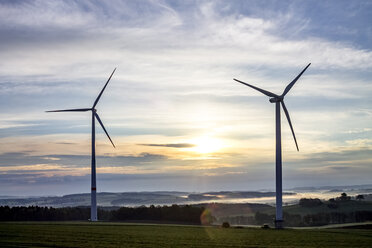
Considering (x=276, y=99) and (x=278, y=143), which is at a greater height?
(x=276, y=99)

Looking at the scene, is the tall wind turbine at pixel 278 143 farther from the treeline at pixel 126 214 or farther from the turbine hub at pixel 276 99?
the treeline at pixel 126 214

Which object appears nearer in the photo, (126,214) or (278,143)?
(278,143)

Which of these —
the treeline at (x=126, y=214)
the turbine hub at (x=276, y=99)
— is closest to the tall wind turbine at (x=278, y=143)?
the turbine hub at (x=276, y=99)

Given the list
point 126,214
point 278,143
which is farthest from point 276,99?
point 126,214

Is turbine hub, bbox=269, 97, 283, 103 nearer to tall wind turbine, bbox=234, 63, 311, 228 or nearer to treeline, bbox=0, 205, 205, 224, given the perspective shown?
tall wind turbine, bbox=234, 63, 311, 228

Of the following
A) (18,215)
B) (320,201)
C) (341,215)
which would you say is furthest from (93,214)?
(320,201)

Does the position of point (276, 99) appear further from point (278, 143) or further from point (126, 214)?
point (126, 214)

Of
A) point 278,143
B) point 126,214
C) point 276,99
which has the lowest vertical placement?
point 126,214

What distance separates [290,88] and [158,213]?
43.9 m

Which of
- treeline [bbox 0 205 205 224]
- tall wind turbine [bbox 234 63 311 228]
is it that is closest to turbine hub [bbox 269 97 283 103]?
tall wind turbine [bbox 234 63 311 228]

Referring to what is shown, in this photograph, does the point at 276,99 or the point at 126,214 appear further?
the point at 126,214

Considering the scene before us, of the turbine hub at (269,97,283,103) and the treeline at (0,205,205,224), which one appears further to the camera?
the treeline at (0,205,205,224)

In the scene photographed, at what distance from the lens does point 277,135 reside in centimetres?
6631

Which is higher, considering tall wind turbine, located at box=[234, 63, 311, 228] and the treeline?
tall wind turbine, located at box=[234, 63, 311, 228]
